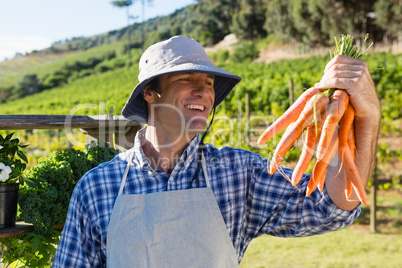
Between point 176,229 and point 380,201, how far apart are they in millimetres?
6232

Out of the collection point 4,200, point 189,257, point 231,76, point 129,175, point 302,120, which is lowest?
point 189,257

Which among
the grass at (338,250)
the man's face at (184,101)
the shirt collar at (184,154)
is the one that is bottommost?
the grass at (338,250)

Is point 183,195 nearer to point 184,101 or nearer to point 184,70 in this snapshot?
point 184,101

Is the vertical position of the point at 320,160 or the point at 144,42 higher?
the point at 144,42

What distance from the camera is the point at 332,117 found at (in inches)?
50.6

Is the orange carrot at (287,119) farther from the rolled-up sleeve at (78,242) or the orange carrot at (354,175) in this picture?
the rolled-up sleeve at (78,242)

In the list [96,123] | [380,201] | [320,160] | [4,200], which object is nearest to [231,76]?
[320,160]

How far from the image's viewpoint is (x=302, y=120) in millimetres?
1448

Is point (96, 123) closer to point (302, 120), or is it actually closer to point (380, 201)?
point (302, 120)

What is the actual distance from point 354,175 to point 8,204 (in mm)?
1608

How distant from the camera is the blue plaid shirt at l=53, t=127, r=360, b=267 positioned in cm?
146

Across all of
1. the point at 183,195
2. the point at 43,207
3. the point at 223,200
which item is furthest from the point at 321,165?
the point at 43,207

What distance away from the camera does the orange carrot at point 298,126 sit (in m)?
1.33

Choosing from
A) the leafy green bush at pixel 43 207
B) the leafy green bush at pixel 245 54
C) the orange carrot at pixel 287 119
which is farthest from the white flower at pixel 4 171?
the leafy green bush at pixel 245 54
